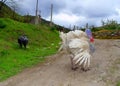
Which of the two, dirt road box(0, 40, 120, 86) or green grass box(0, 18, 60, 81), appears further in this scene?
green grass box(0, 18, 60, 81)

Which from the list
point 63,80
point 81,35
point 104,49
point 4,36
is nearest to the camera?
point 63,80

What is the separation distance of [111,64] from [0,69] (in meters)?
5.45

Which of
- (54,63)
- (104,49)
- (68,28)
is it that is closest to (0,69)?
(54,63)

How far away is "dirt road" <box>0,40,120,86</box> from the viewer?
44.1 feet

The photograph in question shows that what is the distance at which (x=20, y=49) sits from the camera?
77.6 ft

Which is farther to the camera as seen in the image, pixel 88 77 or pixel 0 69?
pixel 0 69

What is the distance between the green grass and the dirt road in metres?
1.11

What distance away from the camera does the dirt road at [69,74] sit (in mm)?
13438

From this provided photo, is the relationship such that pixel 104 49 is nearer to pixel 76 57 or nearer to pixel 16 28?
pixel 76 57

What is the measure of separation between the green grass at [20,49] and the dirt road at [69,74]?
3.64 ft

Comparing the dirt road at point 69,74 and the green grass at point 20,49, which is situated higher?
the green grass at point 20,49

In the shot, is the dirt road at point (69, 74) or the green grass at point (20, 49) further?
the green grass at point (20, 49)

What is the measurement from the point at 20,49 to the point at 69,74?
9613mm

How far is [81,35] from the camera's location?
1495cm
